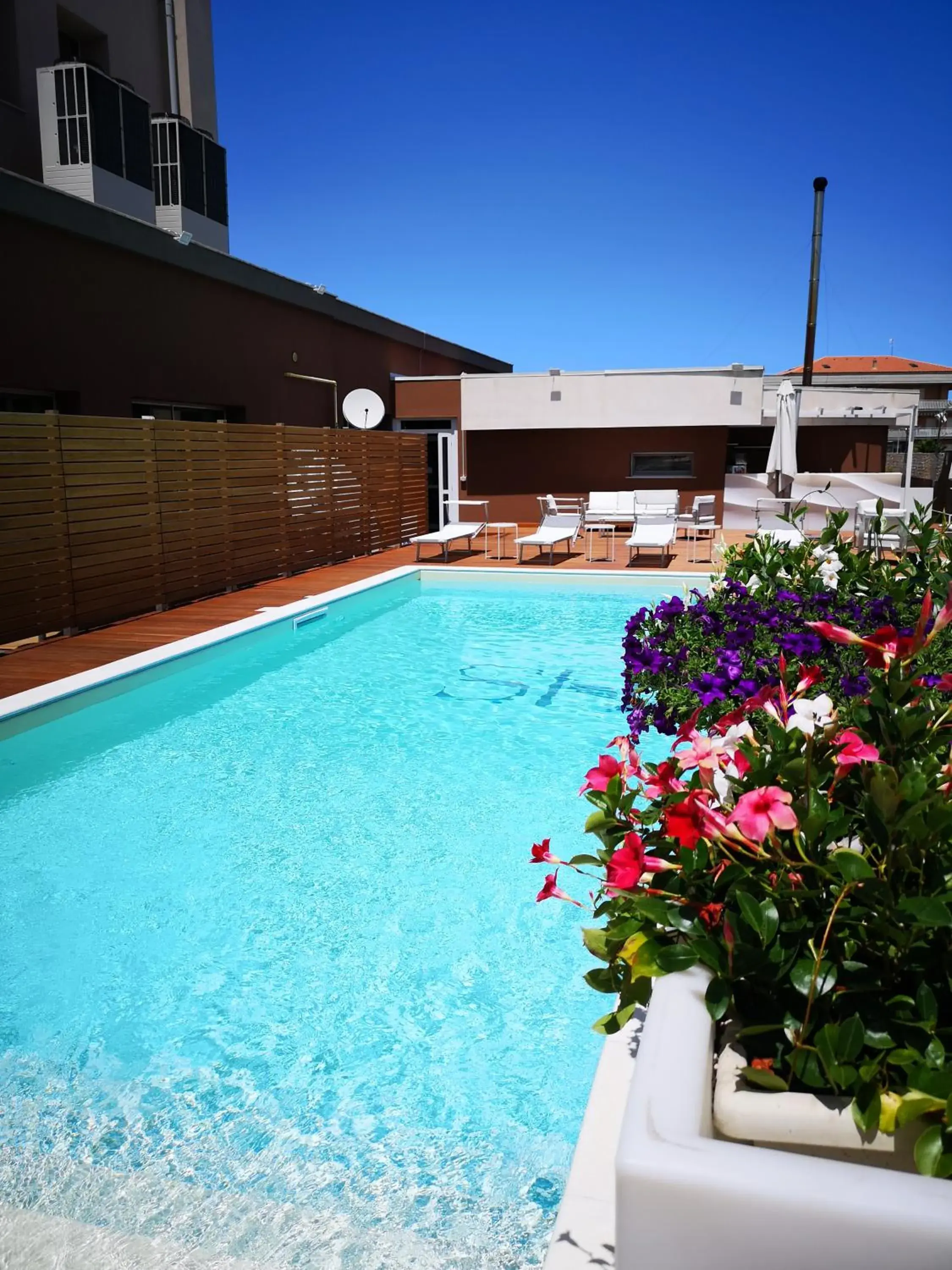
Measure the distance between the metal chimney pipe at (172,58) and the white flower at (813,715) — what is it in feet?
63.2

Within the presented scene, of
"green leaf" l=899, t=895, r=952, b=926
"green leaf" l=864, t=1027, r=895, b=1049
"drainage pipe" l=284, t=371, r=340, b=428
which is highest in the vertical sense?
"drainage pipe" l=284, t=371, r=340, b=428

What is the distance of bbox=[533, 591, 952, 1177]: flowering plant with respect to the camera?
130cm

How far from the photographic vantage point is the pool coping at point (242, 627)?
6.88m

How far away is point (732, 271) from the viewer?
51188mm

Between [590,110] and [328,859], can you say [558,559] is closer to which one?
[328,859]

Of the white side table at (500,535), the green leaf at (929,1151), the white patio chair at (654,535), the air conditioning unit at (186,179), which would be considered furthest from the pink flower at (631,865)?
the air conditioning unit at (186,179)

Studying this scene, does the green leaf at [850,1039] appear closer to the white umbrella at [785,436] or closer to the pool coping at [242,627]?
the pool coping at [242,627]

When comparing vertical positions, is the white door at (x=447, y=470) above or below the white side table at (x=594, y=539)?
above

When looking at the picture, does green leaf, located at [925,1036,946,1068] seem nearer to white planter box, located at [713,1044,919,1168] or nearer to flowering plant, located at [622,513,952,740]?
white planter box, located at [713,1044,919,1168]

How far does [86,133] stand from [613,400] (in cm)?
1031

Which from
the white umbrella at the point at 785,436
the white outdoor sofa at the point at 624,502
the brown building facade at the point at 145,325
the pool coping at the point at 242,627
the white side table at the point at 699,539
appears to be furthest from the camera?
the white outdoor sofa at the point at 624,502

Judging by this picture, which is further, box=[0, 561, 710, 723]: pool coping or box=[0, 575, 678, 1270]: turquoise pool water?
box=[0, 561, 710, 723]: pool coping

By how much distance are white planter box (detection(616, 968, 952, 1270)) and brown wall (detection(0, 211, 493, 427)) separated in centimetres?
1029

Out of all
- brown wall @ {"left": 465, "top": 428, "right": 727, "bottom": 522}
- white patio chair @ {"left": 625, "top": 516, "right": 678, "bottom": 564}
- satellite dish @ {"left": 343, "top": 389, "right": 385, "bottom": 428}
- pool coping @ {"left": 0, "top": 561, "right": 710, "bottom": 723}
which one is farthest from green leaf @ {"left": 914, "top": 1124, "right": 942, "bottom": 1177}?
brown wall @ {"left": 465, "top": 428, "right": 727, "bottom": 522}
